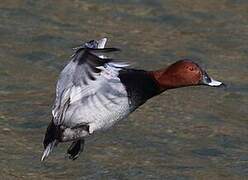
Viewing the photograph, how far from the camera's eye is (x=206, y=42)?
32.0 feet

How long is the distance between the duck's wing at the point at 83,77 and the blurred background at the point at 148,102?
83 cm

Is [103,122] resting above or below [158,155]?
above

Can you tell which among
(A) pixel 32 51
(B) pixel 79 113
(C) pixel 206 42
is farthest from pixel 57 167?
(C) pixel 206 42

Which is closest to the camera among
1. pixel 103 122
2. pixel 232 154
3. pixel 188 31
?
pixel 103 122

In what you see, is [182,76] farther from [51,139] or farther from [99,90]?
[51,139]

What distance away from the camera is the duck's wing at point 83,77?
6023 millimetres

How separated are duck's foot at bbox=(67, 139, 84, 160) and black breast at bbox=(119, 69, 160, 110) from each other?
562 millimetres

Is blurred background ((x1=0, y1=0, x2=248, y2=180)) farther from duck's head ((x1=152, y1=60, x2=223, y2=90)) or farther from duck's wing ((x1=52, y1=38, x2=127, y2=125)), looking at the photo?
duck's wing ((x1=52, y1=38, x2=127, y2=125))

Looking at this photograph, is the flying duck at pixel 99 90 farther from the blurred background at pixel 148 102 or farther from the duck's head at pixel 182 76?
the blurred background at pixel 148 102

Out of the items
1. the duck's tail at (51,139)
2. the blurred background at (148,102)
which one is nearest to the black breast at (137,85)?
the duck's tail at (51,139)

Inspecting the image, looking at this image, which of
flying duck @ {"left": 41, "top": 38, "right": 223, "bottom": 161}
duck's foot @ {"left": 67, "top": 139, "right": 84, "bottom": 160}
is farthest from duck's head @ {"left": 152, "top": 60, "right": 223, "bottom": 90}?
duck's foot @ {"left": 67, "top": 139, "right": 84, "bottom": 160}

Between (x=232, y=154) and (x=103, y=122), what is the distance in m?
1.51

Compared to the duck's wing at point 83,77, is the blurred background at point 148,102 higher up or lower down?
lower down

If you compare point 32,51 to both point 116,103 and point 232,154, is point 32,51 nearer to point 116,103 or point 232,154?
point 232,154
